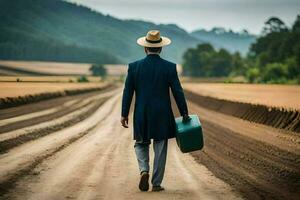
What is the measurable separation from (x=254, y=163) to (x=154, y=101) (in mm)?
3911

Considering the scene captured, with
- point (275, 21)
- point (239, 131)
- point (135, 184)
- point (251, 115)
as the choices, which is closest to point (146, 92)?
point (135, 184)

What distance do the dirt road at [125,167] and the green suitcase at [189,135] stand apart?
597 mm

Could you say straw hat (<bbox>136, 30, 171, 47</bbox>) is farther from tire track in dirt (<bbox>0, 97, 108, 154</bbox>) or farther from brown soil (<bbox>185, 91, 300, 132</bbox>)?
brown soil (<bbox>185, 91, 300, 132</bbox>)

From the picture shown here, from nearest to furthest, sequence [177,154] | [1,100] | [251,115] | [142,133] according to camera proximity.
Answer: [142,133] < [177,154] < [251,115] < [1,100]

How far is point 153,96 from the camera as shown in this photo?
1009 centimetres

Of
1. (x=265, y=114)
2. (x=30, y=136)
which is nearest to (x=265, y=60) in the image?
(x=265, y=114)

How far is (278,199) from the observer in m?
9.18

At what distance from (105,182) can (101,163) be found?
2.33 m

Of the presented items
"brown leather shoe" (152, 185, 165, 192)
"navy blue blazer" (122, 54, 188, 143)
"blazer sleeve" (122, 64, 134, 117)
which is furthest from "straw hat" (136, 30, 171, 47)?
"brown leather shoe" (152, 185, 165, 192)

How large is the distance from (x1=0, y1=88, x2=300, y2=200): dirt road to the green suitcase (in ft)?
1.96

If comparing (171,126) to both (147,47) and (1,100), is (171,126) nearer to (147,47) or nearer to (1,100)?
(147,47)

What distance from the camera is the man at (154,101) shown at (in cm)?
1002

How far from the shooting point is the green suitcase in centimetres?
997

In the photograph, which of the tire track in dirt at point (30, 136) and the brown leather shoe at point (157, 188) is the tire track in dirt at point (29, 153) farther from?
the brown leather shoe at point (157, 188)
